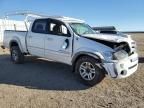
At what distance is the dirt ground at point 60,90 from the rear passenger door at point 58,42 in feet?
2.22

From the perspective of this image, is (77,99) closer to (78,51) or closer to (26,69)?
(78,51)

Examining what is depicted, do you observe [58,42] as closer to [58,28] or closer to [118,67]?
[58,28]

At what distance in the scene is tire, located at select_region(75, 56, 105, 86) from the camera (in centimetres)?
769

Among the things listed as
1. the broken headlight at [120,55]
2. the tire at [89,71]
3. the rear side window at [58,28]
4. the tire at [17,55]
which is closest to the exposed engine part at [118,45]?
the broken headlight at [120,55]

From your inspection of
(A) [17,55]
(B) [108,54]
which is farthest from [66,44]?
(A) [17,55]

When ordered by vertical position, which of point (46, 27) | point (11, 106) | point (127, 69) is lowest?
point (11, 106)

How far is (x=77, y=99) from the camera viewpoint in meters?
6.81

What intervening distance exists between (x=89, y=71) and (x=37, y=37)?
278 centimetres

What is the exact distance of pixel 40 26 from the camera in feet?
32.2

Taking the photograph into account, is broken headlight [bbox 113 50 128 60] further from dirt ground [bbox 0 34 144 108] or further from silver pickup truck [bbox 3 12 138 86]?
dirt ground [bbox 0 34 144 108]

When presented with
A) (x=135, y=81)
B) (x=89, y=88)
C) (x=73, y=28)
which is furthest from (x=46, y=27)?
(x=135, y=81)

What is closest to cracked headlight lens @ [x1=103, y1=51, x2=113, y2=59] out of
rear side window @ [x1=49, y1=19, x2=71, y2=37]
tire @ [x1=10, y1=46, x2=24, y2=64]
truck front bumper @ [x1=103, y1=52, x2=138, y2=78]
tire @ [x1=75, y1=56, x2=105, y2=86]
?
truck front bumper @ [x1=103, y1=52, x2=138, y2=78]

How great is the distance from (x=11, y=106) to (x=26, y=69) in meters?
3.75

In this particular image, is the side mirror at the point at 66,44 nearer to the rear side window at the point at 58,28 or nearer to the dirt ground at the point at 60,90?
the rear side window at the point at 58,28
